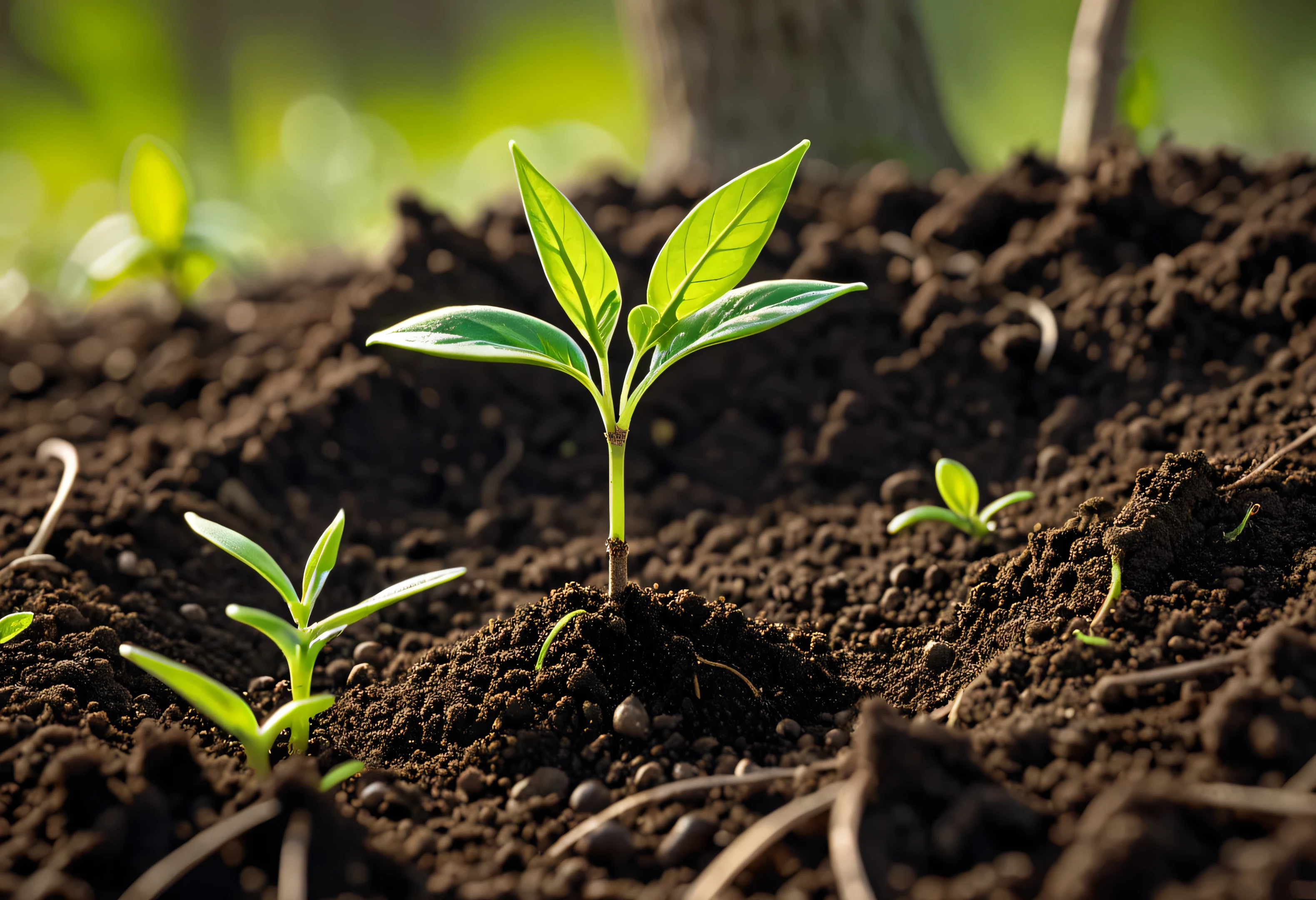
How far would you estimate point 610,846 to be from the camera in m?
0.95

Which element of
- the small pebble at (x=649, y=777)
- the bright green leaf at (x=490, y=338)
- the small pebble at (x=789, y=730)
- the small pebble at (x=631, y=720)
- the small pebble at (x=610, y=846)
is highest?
the bright green leaf at (x=490, y=338)

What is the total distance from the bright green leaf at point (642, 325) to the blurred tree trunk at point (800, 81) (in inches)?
69.9

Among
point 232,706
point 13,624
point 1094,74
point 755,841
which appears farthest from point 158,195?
point 1094,74

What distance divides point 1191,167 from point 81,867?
94.1 inches

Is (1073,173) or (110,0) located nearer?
(1073,173)

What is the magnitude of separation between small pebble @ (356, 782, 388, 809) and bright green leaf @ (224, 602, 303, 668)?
7.6 inches

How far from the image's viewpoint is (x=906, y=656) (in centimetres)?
133

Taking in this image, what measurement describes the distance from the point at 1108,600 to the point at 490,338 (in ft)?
2.71

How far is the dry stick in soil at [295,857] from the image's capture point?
2.74 feet

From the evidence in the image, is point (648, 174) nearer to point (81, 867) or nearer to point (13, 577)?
point (13, 577)

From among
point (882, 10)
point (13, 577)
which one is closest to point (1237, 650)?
point (13, 577)

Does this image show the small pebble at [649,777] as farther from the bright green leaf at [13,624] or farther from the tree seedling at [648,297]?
the bright green leaf at [13,624]

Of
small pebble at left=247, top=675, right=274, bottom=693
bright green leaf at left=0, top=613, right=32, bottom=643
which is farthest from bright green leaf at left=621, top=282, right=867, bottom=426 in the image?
bright green leaf at left=0, top=613, right=32, bottom=643

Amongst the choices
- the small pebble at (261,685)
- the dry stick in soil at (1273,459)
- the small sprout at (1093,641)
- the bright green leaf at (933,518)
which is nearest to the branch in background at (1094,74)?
the dry stick in soil at (1273,459)
